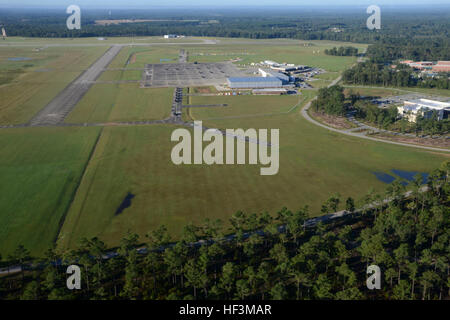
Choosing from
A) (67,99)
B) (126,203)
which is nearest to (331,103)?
(126,203)

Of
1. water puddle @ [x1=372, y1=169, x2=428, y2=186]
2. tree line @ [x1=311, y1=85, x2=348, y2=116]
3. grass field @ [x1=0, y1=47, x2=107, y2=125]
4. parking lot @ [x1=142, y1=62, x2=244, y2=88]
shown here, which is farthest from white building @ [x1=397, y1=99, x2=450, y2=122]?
grass field @ [x1=0, y1=47, x2=107, y2=125]

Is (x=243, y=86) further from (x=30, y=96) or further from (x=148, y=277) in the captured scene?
(x=148, y=277)

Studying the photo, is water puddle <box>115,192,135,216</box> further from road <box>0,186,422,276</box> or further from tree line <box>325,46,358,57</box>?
tree line <box>325,46,358,57</box>

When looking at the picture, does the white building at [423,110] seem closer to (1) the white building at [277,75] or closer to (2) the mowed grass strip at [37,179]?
(1) the white building at [277,75]

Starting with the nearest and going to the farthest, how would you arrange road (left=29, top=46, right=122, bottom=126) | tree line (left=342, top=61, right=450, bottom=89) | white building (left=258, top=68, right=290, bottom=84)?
road (left=29, top=46, right=122, bottom=126) → tree line (left=342, top=61, right=450, bottom=89) → white building (left=258, top=68, right=290, bottom=84)

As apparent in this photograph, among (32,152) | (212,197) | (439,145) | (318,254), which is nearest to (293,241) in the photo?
(318,254)

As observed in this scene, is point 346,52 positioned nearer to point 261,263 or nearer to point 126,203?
point 126,203

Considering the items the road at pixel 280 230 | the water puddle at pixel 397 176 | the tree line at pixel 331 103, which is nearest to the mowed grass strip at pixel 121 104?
the tree line at pixel 331 103
